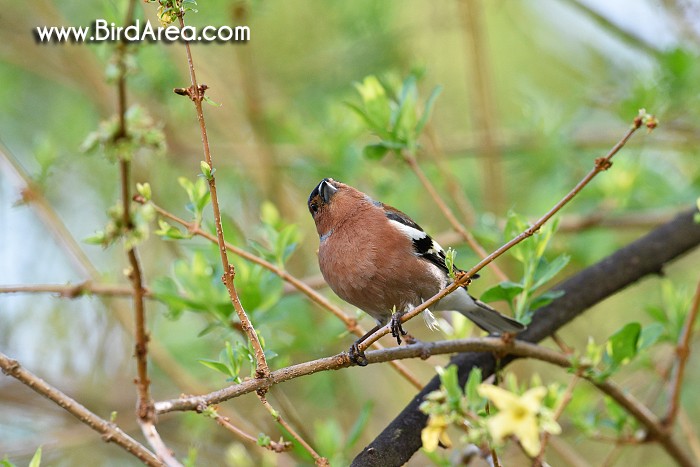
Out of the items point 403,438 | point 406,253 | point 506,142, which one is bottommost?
point 403,438

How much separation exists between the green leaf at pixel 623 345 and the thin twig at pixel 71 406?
6.70 ft

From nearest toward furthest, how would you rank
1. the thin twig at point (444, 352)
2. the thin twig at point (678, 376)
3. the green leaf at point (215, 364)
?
1. the thin twig at point (444, 352)
2. the green leaf at point (215, 364)
3. the thin twig at point (678, 376)

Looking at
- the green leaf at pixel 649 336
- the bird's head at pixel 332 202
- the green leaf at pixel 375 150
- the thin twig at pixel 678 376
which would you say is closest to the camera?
the green leaf at pixel 649 336

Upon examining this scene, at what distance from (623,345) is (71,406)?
2.32 metres

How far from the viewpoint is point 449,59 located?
942 cm

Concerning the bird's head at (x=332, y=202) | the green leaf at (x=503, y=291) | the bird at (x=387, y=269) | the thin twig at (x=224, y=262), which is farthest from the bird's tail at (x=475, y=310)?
the thin twig at (x=224, y=262)

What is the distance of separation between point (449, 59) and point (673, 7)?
372cm

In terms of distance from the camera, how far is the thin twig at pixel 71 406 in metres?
2.46

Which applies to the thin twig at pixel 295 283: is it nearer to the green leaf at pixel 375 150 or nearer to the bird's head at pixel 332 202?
the green leaf at pixel 375 150

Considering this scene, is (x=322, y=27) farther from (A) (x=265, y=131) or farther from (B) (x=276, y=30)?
(A) (x=265, y=131)

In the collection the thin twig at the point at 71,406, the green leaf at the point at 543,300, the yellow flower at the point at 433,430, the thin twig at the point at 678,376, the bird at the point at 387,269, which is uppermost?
the bird at the point at 387,269

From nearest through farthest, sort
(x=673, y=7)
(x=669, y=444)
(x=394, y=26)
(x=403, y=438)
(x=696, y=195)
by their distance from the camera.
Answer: (x=403, y=438) → (x=669, y=444) → (x=696, y=195) → (x=673, y=7) → (x=394, y=26)

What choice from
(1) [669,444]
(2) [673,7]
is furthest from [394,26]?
(1) [669,444]

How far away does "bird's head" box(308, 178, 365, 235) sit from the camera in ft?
15.3
